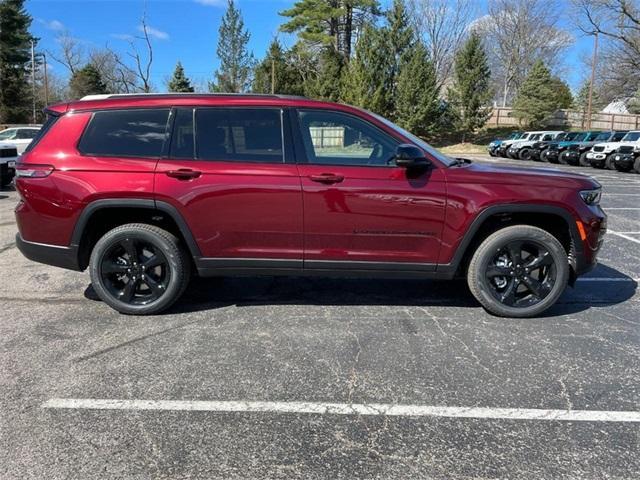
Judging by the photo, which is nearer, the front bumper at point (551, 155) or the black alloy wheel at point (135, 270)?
the black alloy wheel at point (135, 270)

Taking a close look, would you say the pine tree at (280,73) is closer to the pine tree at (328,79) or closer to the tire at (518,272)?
the pine tree at (328,79)

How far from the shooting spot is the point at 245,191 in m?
4.11

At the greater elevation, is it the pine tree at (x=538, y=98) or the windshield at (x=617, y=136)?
the pine tree at (x=538, y=98)

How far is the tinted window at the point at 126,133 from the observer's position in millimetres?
4227

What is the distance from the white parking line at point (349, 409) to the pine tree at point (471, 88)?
41658 millimetres

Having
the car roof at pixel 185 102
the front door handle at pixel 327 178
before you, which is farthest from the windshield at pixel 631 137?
the front door handle at pixel 327 178

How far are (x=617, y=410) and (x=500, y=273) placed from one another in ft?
5.05

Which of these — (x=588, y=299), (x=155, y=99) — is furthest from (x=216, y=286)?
(x=588, y=299)

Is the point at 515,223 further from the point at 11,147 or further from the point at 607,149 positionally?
the point at 607,149

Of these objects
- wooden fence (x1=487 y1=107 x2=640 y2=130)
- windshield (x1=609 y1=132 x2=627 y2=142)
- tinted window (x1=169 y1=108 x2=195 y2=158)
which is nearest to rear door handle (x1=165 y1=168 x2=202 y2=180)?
tinted window (x1=169 y1=108 x2=195 y2=158)

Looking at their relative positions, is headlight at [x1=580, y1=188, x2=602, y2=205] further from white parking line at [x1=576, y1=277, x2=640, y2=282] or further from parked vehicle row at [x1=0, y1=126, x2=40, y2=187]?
parked vehicle row at [x1=0, y1=126, x2=40, y2=187]

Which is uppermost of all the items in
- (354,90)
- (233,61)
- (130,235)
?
(233,61)

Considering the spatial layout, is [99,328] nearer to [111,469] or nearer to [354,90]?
[111,469]

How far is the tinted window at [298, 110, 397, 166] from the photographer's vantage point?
13.7ft
